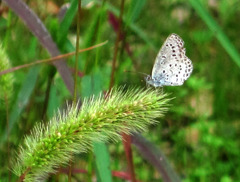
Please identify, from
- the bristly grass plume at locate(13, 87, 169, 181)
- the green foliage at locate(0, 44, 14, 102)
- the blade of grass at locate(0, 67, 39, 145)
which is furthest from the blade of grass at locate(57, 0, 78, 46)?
the bristly grass plume at locate(13, 87, 169, 181)

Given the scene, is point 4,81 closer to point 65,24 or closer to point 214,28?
point 65,24

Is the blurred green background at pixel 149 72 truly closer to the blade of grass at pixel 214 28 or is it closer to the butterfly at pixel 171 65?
the blade of grass at pixel 214 28

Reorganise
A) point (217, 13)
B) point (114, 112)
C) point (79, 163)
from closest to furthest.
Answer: point (114, 112), point (79, 163), point (217, 13)

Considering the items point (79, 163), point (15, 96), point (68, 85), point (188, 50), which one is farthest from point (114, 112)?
point (79, 163)

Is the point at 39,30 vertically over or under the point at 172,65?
over

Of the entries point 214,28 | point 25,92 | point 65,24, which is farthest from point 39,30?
point 214,28

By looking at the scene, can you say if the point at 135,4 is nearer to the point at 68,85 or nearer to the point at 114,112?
the point at 68,85

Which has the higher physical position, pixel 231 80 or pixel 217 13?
pixel 217 13

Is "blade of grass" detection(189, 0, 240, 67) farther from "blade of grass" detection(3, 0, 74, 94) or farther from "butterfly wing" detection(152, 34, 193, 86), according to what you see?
"blade of grass" detection(3, 0, 74, 94)
